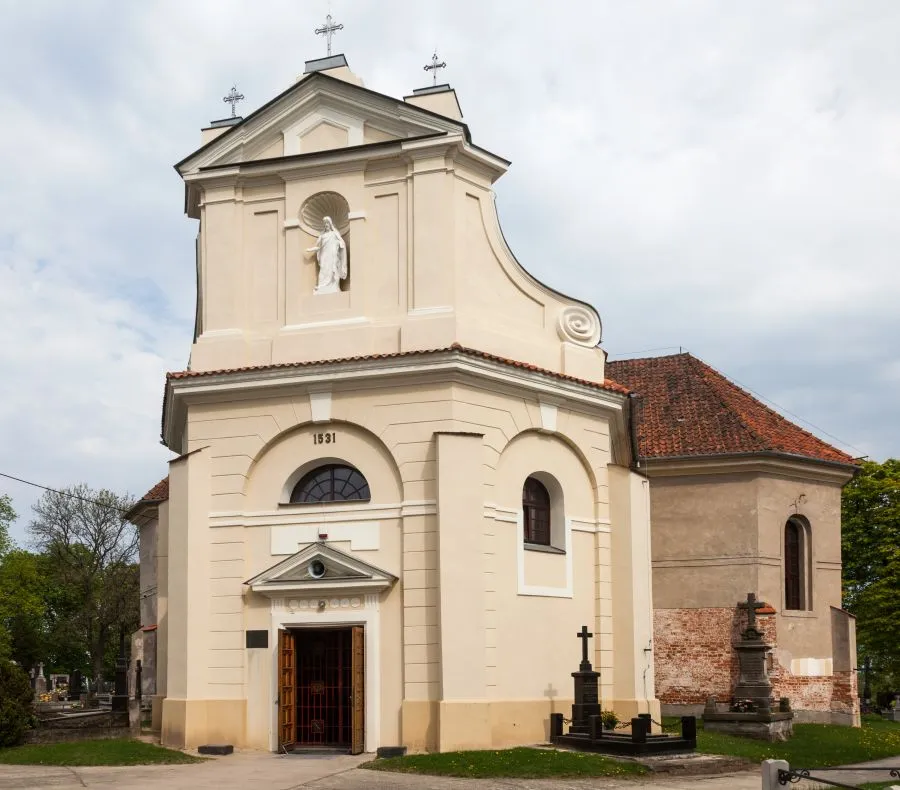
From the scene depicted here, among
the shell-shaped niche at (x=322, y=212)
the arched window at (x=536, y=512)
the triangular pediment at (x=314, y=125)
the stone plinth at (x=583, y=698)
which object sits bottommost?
the stone plinth at (x=583, y=698)

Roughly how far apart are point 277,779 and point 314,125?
13.1m

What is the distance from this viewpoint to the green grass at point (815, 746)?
22.7m

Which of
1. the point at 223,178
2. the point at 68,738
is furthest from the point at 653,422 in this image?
the point at 68,738

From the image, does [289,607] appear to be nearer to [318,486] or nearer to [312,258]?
[318,486]

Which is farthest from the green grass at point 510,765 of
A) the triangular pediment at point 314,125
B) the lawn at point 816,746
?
the triangular pediment at point 314,125

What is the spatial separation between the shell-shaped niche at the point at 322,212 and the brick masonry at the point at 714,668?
13863 mm

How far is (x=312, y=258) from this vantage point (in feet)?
78.7

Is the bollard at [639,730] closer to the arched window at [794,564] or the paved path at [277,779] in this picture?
the paved path at [277,779]

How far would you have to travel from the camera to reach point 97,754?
21328 mm

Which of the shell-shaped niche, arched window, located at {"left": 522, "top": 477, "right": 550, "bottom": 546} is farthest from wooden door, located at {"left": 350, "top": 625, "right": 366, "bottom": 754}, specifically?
the shell-shaped niche

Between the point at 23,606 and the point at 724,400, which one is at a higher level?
the point at 724,400

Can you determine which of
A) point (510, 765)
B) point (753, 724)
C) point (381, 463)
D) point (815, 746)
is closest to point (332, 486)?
point (381, 463)

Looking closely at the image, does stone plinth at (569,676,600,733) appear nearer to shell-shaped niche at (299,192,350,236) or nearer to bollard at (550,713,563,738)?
bollard at (550,713,563,738)

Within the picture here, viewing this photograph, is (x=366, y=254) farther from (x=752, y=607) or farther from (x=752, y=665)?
(x=752, y=665)
